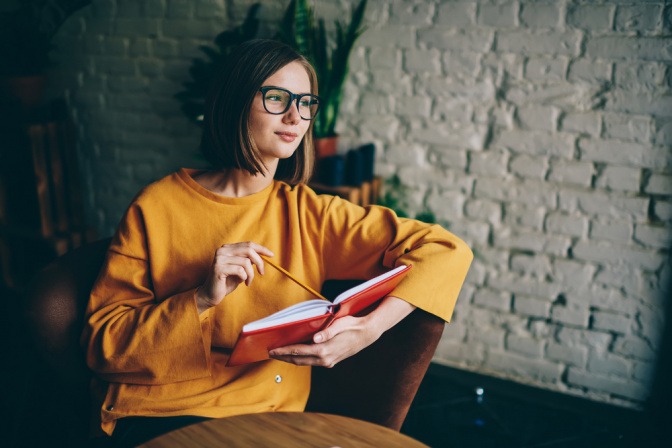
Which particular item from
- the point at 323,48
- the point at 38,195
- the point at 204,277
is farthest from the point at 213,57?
the point at 204,277

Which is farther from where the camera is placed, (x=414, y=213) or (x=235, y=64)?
(x=414, y=213)

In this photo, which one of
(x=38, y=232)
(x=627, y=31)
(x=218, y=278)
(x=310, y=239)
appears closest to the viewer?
(x=218, y=278)

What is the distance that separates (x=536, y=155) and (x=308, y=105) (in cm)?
108

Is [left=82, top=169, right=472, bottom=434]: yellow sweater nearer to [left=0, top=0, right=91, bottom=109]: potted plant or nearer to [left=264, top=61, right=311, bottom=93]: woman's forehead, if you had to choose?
[left=264, top=61, right=311, bottom=93]: woman's forehead

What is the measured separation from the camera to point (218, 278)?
42.5 inches

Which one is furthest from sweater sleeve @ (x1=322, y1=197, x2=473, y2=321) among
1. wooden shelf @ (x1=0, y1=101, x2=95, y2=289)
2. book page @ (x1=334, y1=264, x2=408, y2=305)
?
wooden shelf @ (x1=0, y1=101, x2=95, y2=289)

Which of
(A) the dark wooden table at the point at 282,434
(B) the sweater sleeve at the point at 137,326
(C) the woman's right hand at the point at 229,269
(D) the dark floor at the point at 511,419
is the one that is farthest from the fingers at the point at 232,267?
(D) the dark floor at the point at 511,419

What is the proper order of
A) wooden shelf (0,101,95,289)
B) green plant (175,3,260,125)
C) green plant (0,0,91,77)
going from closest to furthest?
green plant (175,3,260,125) < green plant (0,0,91,77) < wooden shelf (0,101,95,289)

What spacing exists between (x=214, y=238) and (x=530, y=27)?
4.48 ft

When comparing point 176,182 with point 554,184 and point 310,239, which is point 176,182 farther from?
point 554,184

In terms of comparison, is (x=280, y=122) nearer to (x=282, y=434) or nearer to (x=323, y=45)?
(x=282, y=434)

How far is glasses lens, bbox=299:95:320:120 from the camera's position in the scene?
1291 mm

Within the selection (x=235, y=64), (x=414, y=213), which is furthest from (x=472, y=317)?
(x=235, y=64)

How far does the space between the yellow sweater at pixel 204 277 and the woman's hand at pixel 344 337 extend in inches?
1.7
